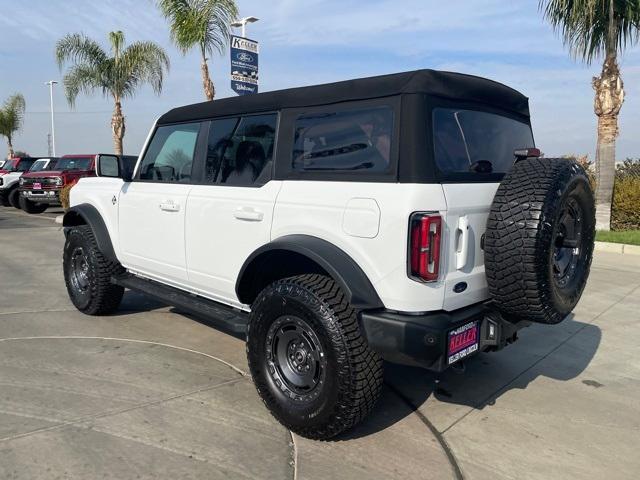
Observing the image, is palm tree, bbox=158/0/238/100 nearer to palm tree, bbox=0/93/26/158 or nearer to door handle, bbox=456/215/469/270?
door handle, bbox=456/215/469/270

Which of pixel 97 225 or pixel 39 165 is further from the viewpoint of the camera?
pixel 39 165

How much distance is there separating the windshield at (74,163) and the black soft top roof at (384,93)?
1462 centimetres

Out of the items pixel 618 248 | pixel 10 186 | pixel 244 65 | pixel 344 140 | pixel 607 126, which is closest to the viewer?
pixel 344 140

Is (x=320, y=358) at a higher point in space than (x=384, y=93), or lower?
lower

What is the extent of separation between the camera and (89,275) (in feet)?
16.5

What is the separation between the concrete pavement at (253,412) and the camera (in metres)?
2.76

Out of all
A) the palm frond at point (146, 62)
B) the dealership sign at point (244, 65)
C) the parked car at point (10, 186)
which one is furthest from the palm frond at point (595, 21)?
the parked car at point (10, 186)

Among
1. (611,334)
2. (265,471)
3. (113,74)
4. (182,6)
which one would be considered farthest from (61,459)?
(113,74)

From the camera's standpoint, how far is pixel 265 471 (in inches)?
106

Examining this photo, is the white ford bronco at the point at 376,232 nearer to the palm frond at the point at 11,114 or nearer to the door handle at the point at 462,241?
the door handle at the point at 462,241

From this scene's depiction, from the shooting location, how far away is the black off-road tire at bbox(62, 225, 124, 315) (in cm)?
491

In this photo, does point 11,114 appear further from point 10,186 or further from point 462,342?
point 462,342

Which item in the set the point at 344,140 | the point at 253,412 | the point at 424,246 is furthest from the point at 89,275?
the point at 424,246

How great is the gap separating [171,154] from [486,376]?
302cm
